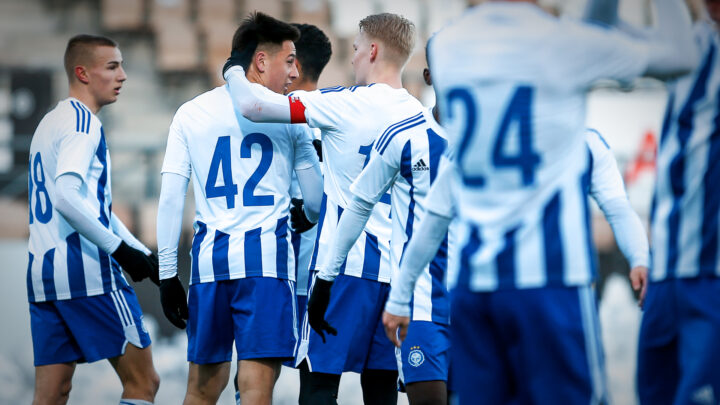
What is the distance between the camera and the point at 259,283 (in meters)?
3.43

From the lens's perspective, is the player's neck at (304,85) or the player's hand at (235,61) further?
the player's neck at (304,85)

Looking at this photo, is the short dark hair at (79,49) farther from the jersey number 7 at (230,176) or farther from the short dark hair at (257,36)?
the jersey number 7 at (230,176)

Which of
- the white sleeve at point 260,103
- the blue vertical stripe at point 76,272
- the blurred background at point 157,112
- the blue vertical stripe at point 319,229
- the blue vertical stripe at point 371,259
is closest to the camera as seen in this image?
the white sleeve at point 260,103

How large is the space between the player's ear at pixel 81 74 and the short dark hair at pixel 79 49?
2cm

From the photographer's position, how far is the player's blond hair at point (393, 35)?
3.68 meters

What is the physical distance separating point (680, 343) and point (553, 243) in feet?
1.56

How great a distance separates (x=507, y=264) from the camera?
2016 millimetres

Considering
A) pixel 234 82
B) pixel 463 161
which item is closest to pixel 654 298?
pixel 463 161

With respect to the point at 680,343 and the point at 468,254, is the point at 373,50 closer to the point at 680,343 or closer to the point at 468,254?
the point at 468,254

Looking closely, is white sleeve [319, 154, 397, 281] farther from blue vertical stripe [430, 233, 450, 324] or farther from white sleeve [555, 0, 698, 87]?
white sleeve [555, 0, 698, 87]

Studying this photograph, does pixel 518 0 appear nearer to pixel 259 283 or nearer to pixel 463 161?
pixel 463 161

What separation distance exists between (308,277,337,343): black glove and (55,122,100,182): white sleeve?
1.24m

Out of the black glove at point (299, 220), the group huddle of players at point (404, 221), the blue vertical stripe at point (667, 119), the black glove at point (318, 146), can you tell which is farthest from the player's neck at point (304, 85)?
→ the blue vertical stripe at point (667, 119)

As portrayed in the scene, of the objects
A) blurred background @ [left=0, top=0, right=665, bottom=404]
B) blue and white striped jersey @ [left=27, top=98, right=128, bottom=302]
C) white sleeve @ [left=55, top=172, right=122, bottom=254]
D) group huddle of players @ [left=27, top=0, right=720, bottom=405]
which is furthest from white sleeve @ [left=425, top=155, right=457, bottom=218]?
blurred background @ [left=0, top=0, right=665, bottom=404]
